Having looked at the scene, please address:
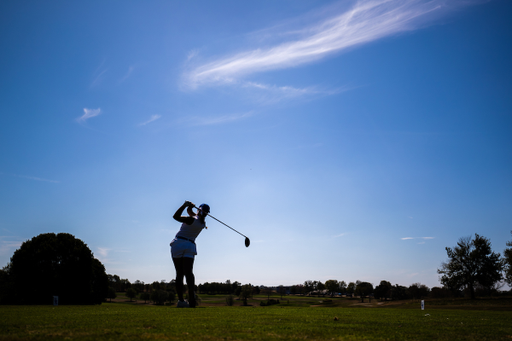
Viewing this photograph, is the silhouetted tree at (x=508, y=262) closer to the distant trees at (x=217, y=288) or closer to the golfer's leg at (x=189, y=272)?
the golfer's leg at (x=189, y=272)

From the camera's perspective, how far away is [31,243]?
38.6m

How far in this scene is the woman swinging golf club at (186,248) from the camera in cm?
1038

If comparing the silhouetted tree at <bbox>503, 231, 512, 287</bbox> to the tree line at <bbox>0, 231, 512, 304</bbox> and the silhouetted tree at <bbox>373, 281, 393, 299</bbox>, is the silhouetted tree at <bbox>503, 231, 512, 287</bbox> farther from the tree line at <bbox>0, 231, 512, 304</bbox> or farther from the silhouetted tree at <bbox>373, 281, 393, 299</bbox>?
the silhouetted tree at <bbox>373, 281, 393, 299</bbox>

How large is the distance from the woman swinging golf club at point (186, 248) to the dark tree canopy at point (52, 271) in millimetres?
36559

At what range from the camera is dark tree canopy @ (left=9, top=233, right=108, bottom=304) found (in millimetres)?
36969

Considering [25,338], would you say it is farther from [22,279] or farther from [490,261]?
[490,261]

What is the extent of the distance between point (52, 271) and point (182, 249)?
37277 mm

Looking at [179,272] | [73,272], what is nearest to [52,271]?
[73,272]

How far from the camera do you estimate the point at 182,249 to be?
411 inches

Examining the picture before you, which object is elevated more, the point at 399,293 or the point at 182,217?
the point at 182,217

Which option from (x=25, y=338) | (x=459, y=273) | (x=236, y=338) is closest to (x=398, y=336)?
(x=236, y=338)

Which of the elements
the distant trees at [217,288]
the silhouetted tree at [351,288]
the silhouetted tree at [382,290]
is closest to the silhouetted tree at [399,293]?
the silhouetted tree at [382,290]

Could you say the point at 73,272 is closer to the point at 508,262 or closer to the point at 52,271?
the point at 52,271

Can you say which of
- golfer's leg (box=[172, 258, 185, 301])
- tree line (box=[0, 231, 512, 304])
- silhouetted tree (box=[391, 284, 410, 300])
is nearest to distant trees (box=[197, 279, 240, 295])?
silhouetted tree (box=[391, 284, 410, 300])
